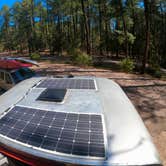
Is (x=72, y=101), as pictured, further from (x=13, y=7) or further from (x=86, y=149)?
(x=13, y=7)

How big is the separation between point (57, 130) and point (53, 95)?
2.77 ft

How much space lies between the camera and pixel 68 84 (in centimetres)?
348

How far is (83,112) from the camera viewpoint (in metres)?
2.39

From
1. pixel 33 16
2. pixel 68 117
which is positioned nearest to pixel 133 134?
pixel 68 117

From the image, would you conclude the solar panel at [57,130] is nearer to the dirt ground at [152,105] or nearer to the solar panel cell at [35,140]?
the solar panel cell at [35,140]

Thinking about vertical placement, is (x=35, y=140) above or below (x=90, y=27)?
below

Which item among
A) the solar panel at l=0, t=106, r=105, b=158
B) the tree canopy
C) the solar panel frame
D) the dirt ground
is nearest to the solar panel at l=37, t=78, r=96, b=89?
the solar panel frame

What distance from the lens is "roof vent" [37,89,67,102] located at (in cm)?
275

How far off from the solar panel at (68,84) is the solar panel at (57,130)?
91 cm

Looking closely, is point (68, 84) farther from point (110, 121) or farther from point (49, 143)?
point (49, 143)

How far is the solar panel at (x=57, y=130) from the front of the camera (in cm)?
186

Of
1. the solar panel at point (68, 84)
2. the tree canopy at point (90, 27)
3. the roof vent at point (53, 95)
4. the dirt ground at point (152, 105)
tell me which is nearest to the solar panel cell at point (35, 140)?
the roof vent at point (53, 95)

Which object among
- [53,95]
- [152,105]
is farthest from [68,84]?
[152,105]

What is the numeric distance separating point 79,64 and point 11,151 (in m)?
13.1
